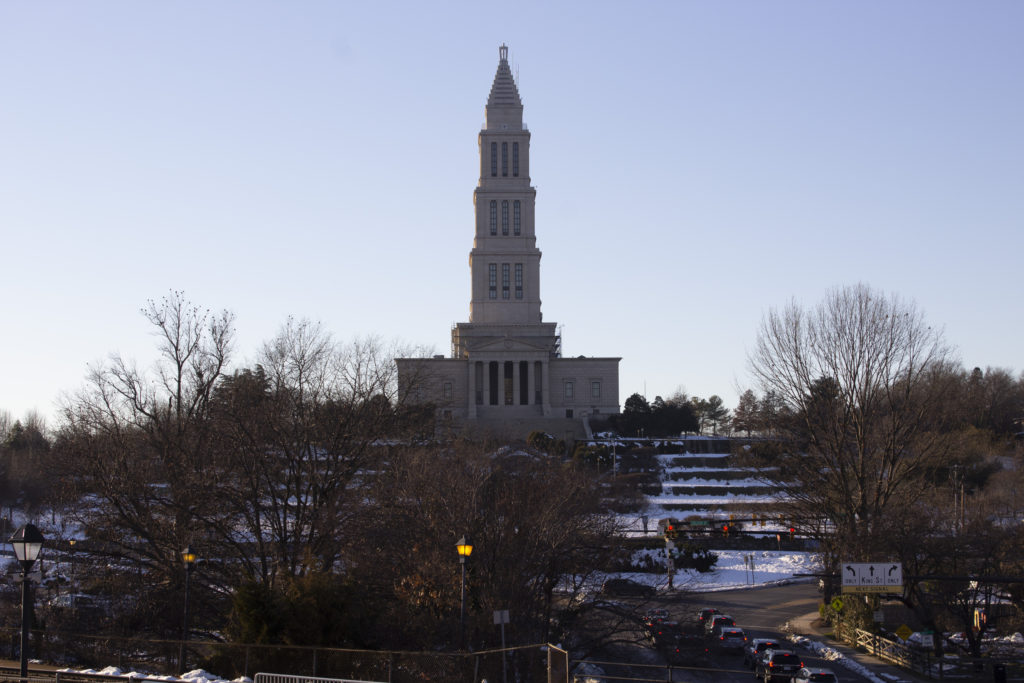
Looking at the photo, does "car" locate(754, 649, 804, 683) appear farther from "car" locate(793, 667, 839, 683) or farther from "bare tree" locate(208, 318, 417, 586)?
"bare tree" locate(208, 318, 417, 586)

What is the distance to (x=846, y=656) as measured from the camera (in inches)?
1511

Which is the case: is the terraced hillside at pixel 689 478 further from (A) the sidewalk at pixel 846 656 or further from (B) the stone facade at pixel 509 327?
(A) the sidewalk at pixel 846 656

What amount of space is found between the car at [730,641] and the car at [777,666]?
12.8 feet

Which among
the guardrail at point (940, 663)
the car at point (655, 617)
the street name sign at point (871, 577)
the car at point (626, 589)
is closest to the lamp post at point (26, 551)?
the car at point (655, 617)

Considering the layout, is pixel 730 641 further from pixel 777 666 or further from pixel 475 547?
pixel 475 547

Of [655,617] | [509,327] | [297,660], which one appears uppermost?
[509,327]

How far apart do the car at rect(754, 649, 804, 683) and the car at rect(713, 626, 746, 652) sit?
3.90 metres

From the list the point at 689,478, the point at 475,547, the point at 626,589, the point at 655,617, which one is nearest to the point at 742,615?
the point at 626,589

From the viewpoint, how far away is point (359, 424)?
117 ft

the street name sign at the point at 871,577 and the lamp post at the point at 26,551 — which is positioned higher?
the lamp post at the point at 26,551

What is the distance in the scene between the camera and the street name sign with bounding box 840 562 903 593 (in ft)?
100

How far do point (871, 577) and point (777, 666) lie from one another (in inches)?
148

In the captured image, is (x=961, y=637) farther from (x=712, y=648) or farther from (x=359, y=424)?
(x=359, y=424)

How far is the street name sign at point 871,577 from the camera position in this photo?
3048 cm
